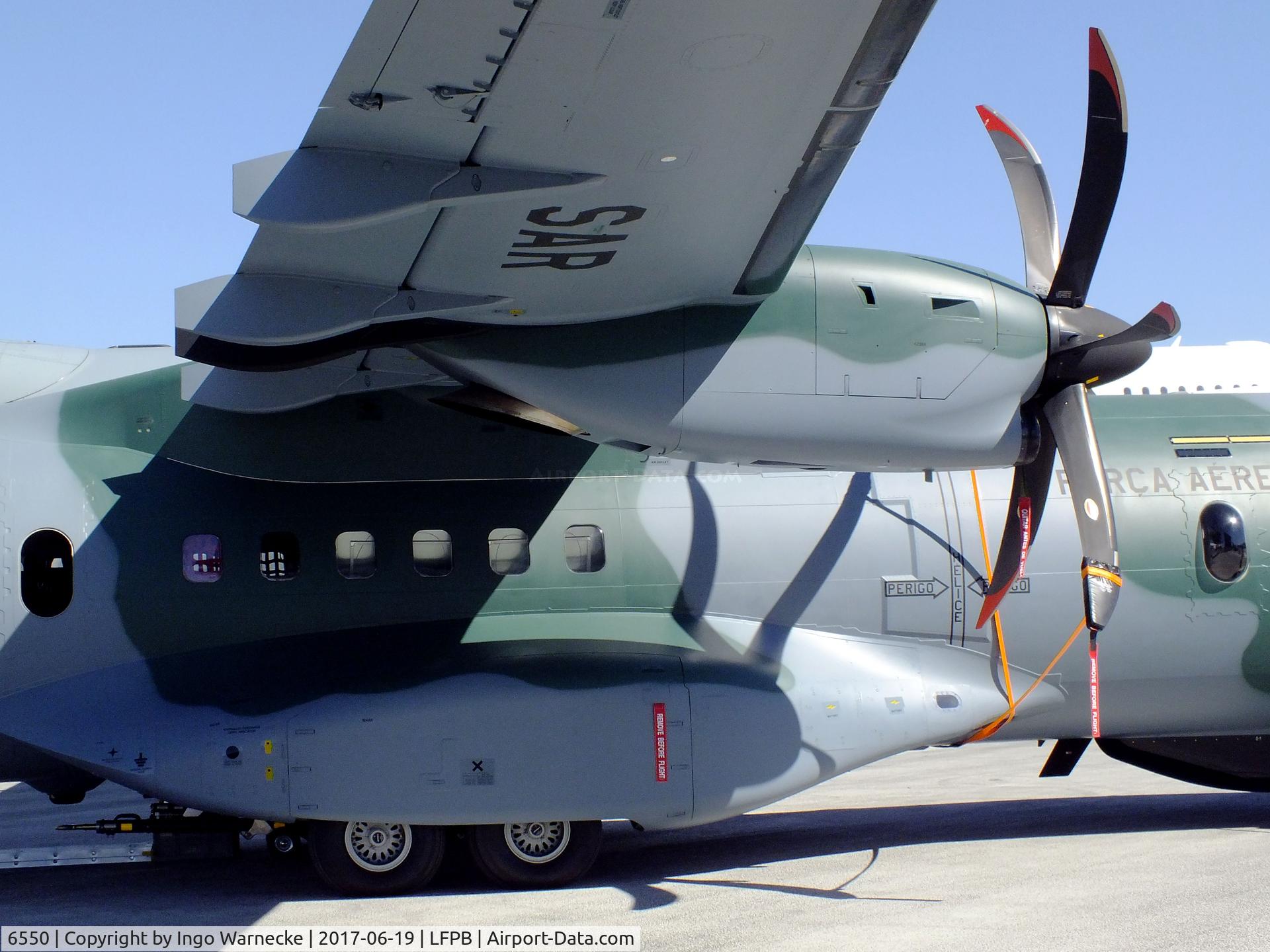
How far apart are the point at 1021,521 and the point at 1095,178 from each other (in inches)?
113

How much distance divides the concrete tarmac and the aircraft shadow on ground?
0.03 metres

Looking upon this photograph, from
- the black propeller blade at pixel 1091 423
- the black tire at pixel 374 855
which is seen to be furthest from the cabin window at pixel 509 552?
the black propeller blade at pixel 1091 423

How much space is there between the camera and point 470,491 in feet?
33.0

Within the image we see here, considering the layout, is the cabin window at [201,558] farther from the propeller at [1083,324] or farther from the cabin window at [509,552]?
the propeller at [1083,324]

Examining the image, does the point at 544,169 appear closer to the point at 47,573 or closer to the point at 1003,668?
the point at 47,573

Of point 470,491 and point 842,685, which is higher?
point 470,491

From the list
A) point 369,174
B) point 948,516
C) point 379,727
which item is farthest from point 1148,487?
point 369,174

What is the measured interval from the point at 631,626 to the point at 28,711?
16.0 feet

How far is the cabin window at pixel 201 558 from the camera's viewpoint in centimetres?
971

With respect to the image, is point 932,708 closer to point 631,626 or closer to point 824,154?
point 631,626

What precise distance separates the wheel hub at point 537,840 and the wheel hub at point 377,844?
84 centimetres

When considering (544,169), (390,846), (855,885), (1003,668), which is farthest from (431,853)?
(544,169)

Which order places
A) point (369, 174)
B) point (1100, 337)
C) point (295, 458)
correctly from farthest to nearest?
point (295, 458)
point (1100, 337)
point (369, 174)

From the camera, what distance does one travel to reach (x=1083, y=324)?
29.1 ft
